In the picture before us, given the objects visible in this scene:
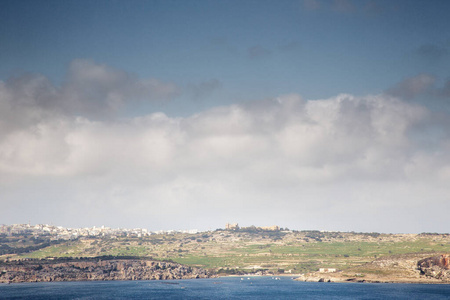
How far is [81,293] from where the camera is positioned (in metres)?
180

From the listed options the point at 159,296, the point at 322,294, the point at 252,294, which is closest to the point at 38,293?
the point at 159,296

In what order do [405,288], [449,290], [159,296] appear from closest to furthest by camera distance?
1. [159,296]
2. [449,290]
3. [405,288]

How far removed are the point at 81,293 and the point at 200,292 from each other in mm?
47721

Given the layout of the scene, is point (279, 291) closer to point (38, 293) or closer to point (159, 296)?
point (159, 296)

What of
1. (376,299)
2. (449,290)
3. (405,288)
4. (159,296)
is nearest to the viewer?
(376,299)

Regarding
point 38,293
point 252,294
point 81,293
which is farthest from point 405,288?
point 38,293

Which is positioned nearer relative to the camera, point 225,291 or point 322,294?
point 322,294

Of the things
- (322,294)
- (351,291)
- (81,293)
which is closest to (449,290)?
(351,291)

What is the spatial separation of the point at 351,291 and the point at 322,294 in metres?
17.3

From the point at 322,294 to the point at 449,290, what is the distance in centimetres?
5261

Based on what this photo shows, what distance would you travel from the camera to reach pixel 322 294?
600ft

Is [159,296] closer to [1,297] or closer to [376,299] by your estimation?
[1,297]

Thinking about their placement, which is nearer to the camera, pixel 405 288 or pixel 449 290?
Result: pixel 449 290

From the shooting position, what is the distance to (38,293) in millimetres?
181250
